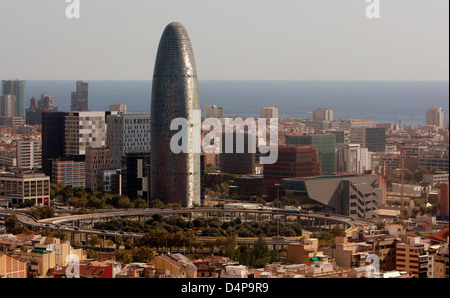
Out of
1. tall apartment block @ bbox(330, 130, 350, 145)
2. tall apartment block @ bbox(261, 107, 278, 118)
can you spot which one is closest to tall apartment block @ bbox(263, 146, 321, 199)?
tall apartment block @ bbox(330, 130, 350, 145)

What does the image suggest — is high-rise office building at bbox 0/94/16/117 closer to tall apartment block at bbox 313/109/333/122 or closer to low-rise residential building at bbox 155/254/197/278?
tall apartment block at bbox 313/109/333/122

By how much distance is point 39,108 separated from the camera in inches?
2023

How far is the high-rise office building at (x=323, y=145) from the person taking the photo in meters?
33.3

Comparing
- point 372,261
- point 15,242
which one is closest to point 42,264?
point 15,242

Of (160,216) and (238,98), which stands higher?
(238,98)

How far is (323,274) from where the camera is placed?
11.4 meters

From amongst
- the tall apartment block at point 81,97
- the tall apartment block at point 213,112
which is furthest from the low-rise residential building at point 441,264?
the tall apartment block at point 81,97

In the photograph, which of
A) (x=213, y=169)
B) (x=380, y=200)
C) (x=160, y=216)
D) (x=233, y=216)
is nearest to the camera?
(x=160, y=216)

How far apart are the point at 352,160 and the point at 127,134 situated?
880 cm

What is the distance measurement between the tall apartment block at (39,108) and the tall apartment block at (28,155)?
43.5ft

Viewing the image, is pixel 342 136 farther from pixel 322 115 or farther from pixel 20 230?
pixel 20 230

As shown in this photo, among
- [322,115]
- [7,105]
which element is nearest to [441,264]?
[7,105]
